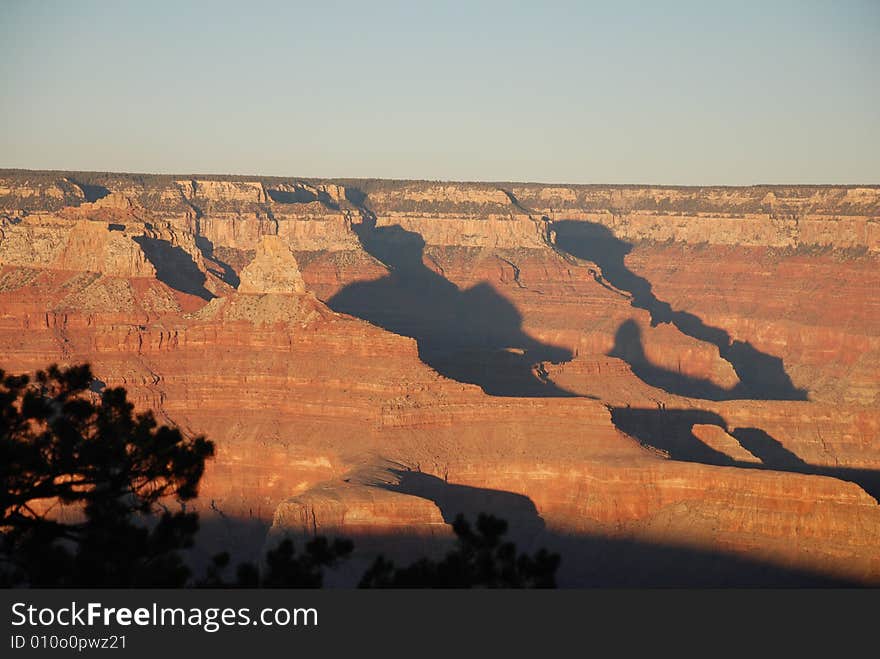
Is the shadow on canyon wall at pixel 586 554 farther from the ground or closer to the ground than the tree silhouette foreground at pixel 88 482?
closer to the ground

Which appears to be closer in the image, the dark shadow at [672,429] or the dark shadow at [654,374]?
the dark shadow at [672,429]

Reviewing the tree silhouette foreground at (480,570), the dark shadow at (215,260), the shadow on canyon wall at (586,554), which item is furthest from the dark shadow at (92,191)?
the tree silhouette foreground at (480,570)

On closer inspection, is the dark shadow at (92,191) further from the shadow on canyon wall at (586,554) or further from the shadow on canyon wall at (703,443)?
the shadow on canyon wall at (586,554)

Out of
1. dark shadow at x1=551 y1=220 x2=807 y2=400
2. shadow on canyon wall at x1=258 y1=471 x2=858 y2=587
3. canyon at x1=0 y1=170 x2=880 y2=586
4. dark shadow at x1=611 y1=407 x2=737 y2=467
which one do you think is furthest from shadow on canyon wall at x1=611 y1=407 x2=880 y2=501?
dark shadow at x1=551 y1=220 x2=807 y2=400

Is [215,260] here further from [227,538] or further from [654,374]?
[227,538]

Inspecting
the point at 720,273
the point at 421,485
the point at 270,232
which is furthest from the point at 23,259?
the point at 720,273

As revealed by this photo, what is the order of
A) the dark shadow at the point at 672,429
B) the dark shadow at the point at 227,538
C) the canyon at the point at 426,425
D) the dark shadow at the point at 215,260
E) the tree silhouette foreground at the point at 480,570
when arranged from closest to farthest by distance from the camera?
1. the tree silhouette foreground at the point at 480,570
2. the canyon at the point at 426,425
3. the dark shadow at the point at 227,538
4. the dark shadow at the point at 672,429
5. the dark shadow at the point at 215,260

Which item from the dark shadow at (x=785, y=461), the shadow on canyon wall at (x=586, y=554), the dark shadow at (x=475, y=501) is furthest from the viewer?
the dark shadow at (x=785, y=461)

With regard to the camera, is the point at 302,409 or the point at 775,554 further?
the point at 302,409

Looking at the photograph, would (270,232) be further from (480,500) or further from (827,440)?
(480,500)
